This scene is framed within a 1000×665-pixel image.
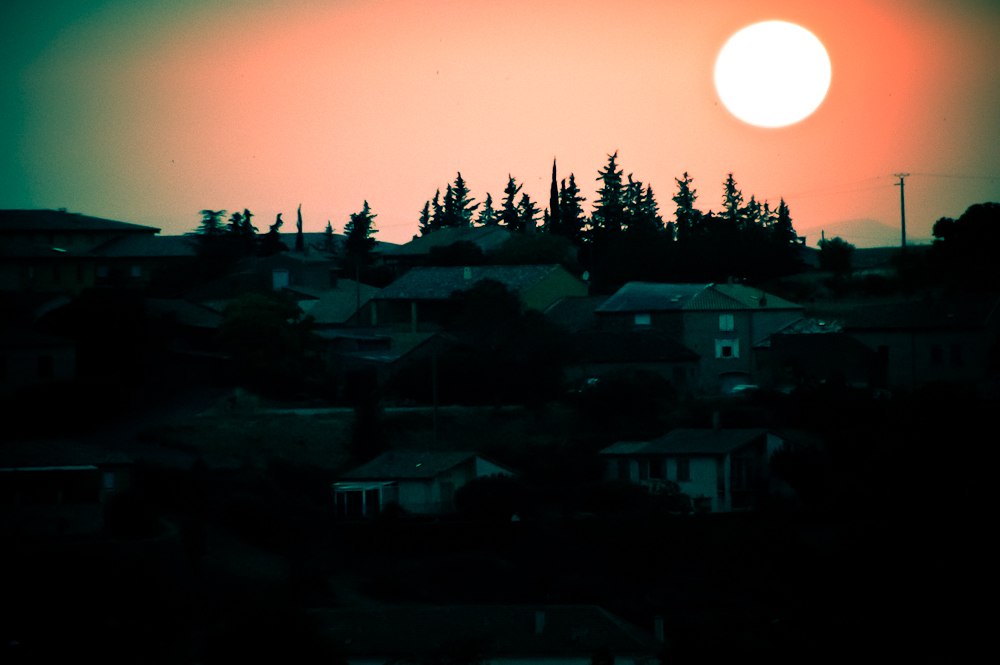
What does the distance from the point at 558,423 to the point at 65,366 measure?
19973 mm

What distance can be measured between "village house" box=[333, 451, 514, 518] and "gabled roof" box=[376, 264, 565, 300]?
21685 millimetres

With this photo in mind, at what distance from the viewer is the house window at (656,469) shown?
46438mm

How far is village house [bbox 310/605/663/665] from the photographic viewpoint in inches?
1250

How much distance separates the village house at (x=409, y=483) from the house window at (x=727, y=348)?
17085 mm

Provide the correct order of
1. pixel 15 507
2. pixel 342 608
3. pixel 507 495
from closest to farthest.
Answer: pixel 342 608 < pixel 15 507 < pixel 507 495

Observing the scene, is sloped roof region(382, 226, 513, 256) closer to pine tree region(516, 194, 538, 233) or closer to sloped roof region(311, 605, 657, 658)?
pine tree region(516, 194, 538, 233)

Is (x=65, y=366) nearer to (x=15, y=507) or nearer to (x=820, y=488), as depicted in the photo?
(x=15, y=507)

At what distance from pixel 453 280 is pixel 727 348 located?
53.0ft

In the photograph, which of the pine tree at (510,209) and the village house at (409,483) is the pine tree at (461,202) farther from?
the village house at (409,483)

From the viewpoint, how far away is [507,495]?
43.0 metres

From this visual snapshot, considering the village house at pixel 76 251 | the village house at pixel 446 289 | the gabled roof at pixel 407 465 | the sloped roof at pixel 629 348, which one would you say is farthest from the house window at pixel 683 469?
the village house at pixel 76 251

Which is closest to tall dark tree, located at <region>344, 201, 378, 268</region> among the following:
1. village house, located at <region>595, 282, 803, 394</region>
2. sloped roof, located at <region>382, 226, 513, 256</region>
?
sloped roof, located at <region>382, 226, 513, 256</region>

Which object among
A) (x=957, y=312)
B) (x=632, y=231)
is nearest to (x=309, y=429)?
(x=957, y=312)

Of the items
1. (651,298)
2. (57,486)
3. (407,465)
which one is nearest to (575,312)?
(651,298)
